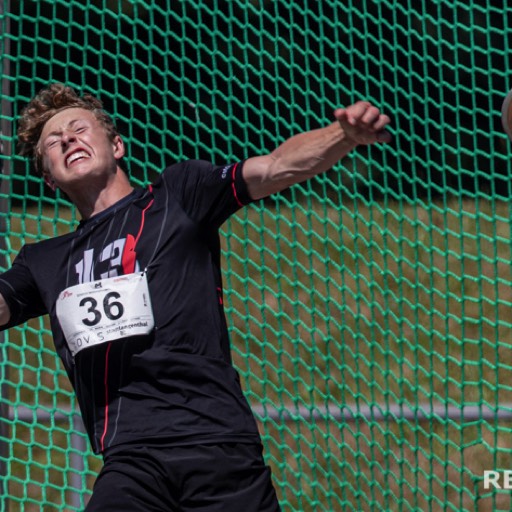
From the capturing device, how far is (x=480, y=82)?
788cm

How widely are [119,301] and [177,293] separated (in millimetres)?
167

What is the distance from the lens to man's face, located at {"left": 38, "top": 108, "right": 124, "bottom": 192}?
3424 millimetres

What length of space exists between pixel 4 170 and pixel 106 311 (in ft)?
5.69

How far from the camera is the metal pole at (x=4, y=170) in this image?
450cm

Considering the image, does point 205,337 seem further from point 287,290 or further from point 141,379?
point 287,290

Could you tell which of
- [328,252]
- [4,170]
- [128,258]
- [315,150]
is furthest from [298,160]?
[328,252]

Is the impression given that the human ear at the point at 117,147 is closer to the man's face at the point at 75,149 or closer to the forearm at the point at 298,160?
the man's face at the point at 75,149

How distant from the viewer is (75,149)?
3.49 m

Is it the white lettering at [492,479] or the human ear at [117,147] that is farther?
the white lettering at [492,479]

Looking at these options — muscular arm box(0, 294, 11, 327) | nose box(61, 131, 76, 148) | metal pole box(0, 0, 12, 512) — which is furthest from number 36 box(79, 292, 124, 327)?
metal pole box(0, 0, 12, 512)

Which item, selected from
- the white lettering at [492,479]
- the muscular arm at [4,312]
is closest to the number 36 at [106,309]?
the muscular arm at [4,312]

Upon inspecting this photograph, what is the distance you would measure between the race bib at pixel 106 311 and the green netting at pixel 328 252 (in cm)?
150

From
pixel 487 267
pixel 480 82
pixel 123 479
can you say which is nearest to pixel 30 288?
pixel 123 479

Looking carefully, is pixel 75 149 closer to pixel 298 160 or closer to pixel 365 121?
pixel 298 160
